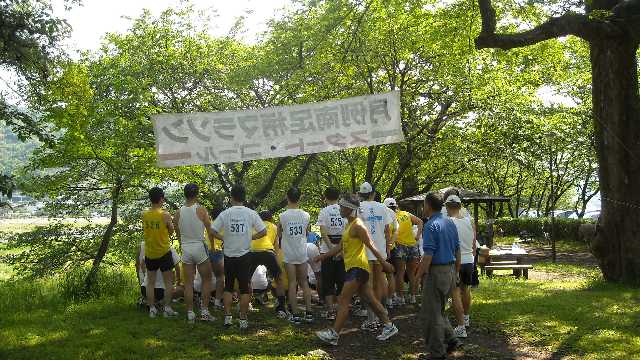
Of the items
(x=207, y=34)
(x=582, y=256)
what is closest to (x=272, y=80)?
(x=207, y=34)

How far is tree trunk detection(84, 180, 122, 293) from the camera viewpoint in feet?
32.4

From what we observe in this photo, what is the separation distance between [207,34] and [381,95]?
10.0 meters

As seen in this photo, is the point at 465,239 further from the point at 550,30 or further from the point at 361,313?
the point at 550,30

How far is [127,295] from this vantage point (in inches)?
393

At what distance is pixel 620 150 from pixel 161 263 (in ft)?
27.6

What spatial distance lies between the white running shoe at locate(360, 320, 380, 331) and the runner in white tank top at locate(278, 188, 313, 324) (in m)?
0.85

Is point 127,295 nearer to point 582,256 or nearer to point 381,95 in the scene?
point 381,95

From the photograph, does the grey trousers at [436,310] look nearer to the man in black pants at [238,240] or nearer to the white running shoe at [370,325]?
the white running shoe at [370,325]

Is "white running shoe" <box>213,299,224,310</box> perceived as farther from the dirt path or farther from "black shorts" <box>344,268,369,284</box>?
"black shorts" <box>344,268,369,284</box>

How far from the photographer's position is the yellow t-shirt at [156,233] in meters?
7.91

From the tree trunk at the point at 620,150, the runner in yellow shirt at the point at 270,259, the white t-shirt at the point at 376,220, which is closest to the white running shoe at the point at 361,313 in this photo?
the runner in yellow shirt at the point at 270,259

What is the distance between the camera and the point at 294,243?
26.5 feet

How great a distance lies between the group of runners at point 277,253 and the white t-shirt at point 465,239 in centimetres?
1

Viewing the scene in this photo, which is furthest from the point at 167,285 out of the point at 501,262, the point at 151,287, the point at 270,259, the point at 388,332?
the point at 501,262
